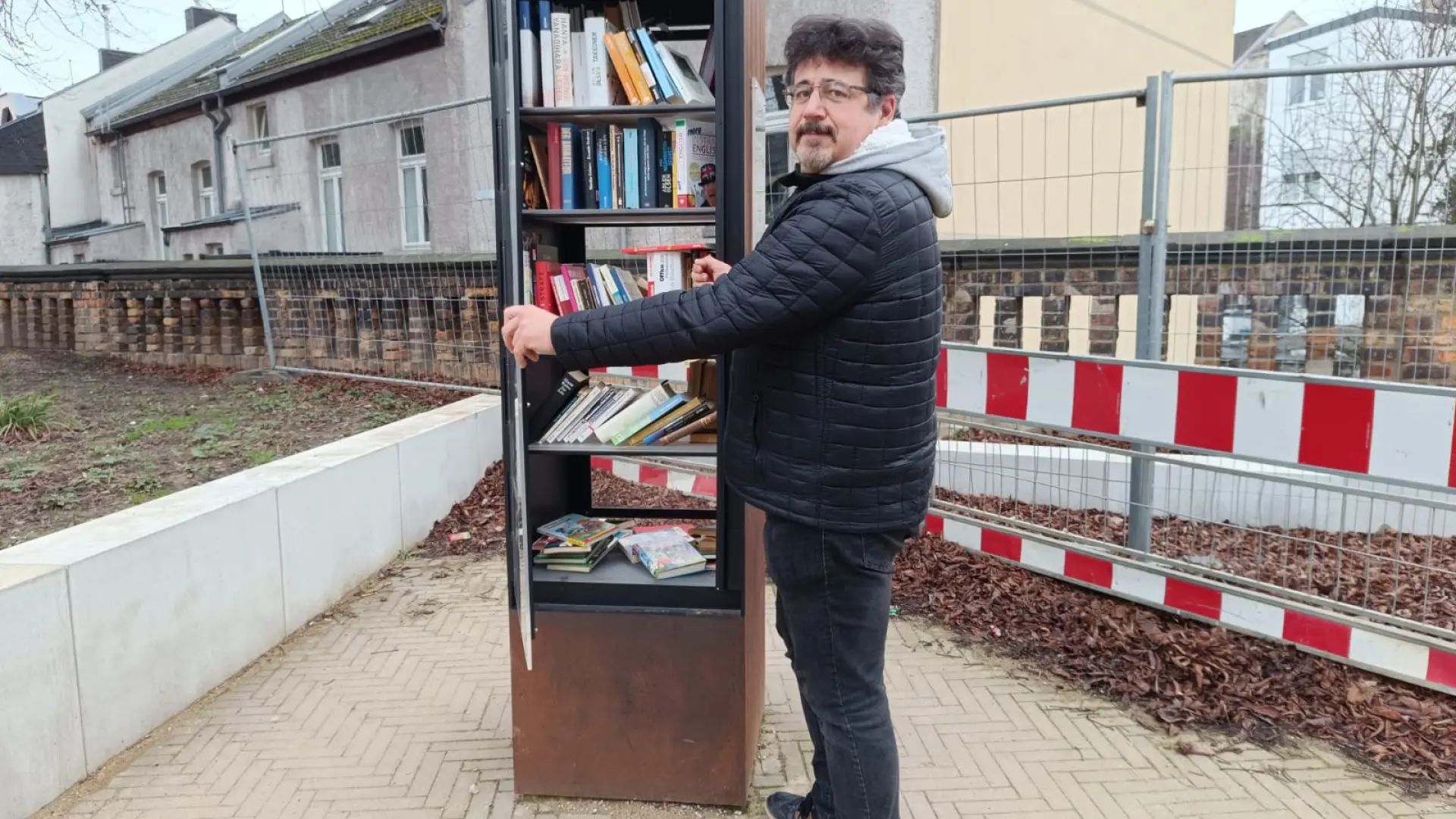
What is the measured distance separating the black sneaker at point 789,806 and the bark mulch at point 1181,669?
1438mm

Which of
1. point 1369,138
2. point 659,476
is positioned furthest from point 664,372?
point 1369,138

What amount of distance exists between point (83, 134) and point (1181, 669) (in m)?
34.1

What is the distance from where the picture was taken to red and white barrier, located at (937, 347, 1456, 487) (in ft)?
9.70

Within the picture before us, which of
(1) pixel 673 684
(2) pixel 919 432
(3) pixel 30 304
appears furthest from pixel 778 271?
(3) pixel 30 304

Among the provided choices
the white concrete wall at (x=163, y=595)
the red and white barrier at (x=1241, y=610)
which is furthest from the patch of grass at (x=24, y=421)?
the red and white barrier at (x=1241, y=610)

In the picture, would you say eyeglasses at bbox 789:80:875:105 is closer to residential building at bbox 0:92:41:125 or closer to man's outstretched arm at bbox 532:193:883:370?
man's outstretched arm at bbox 532:193:883:370

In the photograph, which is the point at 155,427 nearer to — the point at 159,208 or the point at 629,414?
the point at 629,414

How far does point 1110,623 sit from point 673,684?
6.80ft

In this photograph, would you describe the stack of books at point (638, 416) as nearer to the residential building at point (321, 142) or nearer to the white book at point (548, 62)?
the white book at point (548, 62)

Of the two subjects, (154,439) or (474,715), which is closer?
(474,715)

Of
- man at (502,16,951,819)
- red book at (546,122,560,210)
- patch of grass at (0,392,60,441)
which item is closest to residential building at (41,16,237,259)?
patch of grass at (0,392,60,441)

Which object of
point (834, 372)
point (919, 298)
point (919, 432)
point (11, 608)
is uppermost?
point (919, 298)

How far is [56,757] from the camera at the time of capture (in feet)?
9.12

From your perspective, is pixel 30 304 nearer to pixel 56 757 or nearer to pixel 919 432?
pixel 56 757
